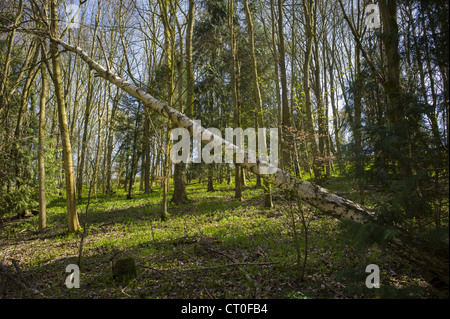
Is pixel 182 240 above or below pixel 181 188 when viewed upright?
below

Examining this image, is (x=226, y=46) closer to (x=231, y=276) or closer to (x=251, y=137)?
(x=251, y=137)

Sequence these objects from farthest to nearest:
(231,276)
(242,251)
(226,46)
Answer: (226,46) → (242,251) → (231,276)

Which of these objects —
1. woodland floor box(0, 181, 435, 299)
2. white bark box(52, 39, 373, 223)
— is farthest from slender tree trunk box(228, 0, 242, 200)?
white bark box(52, 39, 373, 223)

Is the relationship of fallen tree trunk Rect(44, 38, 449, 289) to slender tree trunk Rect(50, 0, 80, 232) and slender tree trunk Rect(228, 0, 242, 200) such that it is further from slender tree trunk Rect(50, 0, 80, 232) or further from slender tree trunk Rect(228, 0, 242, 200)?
slender tree trunk Rect(228, 0, 242, 200)

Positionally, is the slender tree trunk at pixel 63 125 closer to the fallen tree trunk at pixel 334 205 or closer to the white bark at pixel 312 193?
the fallen tree trunk at pixel 334 205

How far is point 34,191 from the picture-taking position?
10.7 meters

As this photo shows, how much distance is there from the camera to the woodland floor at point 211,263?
10.7 ft

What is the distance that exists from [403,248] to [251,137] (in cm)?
1041

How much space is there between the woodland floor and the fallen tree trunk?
0.27 metres

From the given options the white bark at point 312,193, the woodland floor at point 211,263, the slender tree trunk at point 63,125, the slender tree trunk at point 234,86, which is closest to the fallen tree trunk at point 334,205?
the white bark at point 312,193

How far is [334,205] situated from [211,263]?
2360 mm

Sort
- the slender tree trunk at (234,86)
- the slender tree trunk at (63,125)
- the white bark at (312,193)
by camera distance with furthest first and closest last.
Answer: the slender tree trunk at (234,86) → the slender tree trunk at (63,125) → the white bark at (312,193)

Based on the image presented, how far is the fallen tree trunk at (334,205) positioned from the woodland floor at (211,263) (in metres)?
0.27
